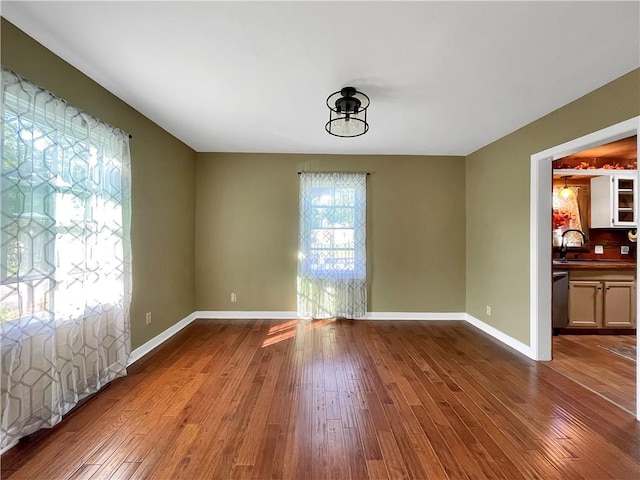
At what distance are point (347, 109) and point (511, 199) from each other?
7.91 feet

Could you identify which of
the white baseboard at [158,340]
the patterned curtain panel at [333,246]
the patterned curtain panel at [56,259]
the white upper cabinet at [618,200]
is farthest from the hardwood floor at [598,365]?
the white baseboard at [158,340]

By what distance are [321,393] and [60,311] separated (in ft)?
6.71

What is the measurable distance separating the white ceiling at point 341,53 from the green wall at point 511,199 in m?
0.17

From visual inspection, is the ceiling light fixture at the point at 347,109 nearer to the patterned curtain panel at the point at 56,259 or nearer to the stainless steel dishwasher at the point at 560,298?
the patterned curtain panel at the point at 56,259

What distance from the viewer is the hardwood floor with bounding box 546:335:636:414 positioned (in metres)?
2.37

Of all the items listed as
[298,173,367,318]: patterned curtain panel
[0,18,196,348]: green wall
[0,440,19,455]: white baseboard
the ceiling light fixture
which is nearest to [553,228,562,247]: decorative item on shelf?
[298,173,367,318]: patterned curtain panel

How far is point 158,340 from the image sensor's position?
3.38 m

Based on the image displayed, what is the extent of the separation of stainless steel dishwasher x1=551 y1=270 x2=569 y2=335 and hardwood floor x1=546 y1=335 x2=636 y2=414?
216 mm

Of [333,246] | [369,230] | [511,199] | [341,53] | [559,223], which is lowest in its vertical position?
[333,246]

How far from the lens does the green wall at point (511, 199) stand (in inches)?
91.0

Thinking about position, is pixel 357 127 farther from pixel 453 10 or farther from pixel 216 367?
pixel 216 367

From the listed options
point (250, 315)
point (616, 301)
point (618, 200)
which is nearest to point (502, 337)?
point (616, 301)

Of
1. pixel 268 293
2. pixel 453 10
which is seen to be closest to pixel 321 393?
pixel 268 293

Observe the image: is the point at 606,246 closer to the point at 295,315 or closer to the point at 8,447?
the point at 295,315
